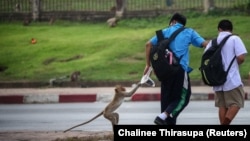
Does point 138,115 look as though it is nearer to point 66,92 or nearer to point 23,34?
point 66,92

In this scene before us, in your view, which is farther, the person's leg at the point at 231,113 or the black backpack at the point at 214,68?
the person's leg at the point at 231,113

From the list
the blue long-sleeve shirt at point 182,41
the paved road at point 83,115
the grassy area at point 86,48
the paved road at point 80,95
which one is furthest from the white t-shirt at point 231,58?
the grassy area at point 86,48

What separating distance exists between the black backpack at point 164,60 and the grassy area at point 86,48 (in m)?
9.41

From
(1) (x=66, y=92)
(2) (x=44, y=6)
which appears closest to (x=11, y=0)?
(2) (x=44, y=6)

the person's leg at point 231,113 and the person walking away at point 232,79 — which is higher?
the person walking away at point 232,79

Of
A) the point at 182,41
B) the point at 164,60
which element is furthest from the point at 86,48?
the point at 164,60

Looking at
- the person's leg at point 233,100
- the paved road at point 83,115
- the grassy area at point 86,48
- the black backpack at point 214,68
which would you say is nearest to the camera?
the black backpack at point 214,68

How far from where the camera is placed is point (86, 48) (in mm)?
22750

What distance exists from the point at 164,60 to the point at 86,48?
12908 mm

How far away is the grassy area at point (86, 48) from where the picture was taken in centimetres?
2066

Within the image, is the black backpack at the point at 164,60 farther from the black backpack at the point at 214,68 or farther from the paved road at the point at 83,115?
the paved road at the point at 83,115

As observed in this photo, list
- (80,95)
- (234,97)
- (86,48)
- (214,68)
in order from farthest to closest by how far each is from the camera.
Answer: (86,48) < (80,95) < (234,97) < (214,68)

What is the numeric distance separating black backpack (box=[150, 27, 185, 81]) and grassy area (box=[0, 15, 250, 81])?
30.9 feet

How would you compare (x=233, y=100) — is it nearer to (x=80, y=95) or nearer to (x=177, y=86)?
(x=177, y=86)
